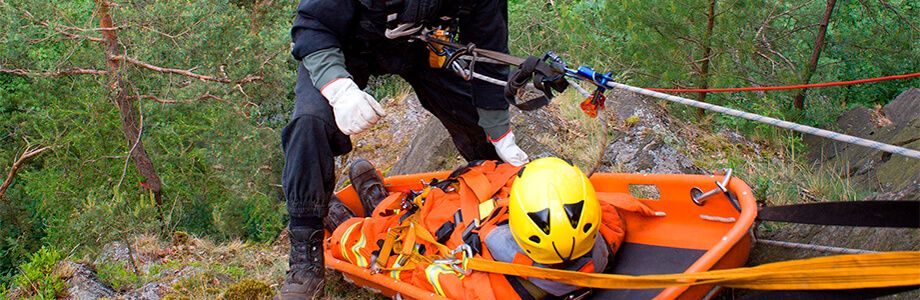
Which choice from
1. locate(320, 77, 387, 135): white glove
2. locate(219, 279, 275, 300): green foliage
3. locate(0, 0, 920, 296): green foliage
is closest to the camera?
locate(320, 77, 387, 135): white glove

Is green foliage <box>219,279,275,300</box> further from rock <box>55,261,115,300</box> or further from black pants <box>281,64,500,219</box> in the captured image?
rock <box>55,261,115,300</box>

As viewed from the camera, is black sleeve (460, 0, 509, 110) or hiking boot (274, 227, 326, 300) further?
black sleeve (460, 0, 509, 110)

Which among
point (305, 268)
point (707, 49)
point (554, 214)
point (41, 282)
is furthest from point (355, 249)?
point (707, 49)

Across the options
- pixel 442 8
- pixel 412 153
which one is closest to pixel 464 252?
pixel 442 8

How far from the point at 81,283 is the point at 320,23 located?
2.15 metres

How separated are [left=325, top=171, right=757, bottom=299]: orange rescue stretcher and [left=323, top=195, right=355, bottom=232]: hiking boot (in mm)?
428

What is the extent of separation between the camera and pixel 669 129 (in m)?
4.60

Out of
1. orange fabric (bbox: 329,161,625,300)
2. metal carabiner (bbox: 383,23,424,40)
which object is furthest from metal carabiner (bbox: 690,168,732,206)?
metal carabiner (bbox: 383,23,424,40)

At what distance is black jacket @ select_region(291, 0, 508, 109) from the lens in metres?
2.75

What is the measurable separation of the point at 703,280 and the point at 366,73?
6.81 feet

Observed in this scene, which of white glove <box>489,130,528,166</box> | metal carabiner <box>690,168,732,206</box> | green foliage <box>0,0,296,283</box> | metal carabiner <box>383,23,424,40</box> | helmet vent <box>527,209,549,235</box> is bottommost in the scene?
green foliage <box>0,0,296,283</box>

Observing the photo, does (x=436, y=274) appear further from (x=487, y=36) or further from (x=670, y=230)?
(x=487, y=36)

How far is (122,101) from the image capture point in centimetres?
586

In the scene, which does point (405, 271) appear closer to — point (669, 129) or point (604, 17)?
point (669, 129)
